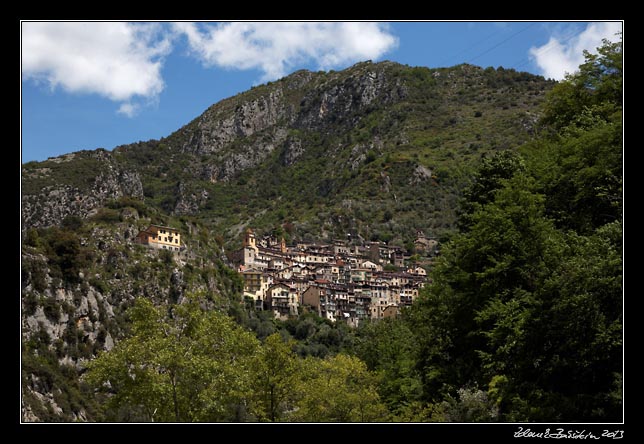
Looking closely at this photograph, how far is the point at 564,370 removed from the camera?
18.3m

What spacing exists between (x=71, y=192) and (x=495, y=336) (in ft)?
343

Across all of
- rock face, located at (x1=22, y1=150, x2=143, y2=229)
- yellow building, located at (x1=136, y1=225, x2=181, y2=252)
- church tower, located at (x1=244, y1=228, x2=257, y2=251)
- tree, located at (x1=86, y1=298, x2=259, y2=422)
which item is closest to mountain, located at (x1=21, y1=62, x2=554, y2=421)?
rock face, located at (x1=22, y1=150, x2=143, y2=229)

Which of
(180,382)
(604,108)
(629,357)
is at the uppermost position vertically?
(604,108)

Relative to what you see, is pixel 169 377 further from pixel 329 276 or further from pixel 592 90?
pixel 329 276

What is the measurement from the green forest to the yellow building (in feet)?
186

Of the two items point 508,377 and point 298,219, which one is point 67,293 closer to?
point 508,377

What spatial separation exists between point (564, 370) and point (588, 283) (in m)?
2.40

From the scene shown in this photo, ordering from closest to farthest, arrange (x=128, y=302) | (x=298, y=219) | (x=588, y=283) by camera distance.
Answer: (x=588, y=283) → (x=128, y=302) → (x=298, y=219)

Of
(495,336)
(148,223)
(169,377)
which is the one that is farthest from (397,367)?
(148,223)

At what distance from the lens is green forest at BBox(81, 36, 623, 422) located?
17.9 m

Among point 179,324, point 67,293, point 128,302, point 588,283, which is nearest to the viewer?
point 588,283

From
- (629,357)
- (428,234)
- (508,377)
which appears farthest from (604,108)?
(428,234)

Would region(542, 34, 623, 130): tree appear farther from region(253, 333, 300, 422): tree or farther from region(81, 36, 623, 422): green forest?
region(253, 333, 300, 422): tree

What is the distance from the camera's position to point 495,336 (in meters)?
22.2
